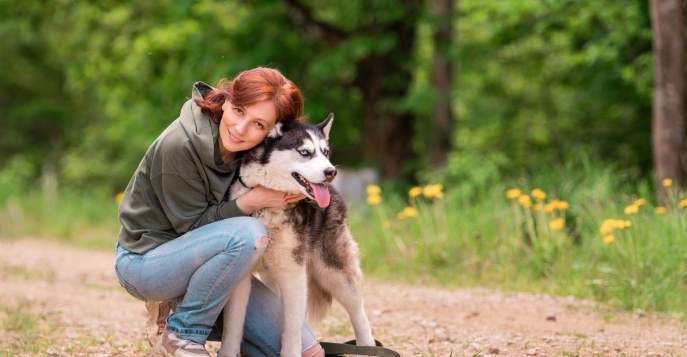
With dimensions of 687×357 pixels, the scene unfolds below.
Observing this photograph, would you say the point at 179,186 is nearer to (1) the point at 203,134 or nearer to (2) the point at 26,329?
(1) the point at 203,134

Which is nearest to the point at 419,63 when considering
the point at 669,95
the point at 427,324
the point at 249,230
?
the point at 669,95

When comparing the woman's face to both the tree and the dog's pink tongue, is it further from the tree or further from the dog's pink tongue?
the tree

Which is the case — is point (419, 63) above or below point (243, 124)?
above

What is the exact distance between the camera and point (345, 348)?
13.9ft

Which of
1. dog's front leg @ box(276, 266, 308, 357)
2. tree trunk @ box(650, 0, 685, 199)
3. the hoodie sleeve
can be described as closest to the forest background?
tree trunk @ box(650, 0, 685, 199)

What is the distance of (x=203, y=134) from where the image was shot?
3.79 metres

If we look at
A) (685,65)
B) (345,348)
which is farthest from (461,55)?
(345,348)

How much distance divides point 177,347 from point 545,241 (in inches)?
154

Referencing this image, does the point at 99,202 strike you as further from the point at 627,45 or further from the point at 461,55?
the point at 627,45

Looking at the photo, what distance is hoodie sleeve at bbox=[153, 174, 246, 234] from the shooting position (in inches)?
150

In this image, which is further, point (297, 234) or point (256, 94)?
point (297, 234)

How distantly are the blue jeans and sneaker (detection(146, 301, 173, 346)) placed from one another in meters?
0.22

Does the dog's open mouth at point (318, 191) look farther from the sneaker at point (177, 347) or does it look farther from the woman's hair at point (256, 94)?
the sneaker at point (177, 347)

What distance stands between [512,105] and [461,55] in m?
3.62
